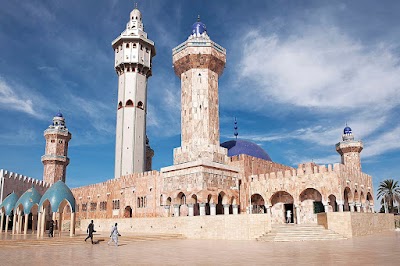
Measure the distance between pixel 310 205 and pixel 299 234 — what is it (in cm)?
890

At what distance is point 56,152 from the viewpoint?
164ft

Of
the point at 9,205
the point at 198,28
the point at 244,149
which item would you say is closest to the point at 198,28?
the point at 198,28

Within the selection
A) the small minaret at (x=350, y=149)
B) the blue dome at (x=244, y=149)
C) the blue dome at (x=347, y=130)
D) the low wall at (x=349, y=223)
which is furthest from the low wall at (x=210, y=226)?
the blue dome at (x=347, y=130)

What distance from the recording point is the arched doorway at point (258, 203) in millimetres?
31109

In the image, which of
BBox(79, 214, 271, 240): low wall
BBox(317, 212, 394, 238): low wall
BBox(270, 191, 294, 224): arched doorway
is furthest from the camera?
BBox(270, 191, 294, 224): arched doorway

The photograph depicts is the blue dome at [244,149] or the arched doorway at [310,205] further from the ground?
the blue dome at [244,149]

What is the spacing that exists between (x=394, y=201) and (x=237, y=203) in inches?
1317

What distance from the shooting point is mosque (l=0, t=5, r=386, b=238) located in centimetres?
2588

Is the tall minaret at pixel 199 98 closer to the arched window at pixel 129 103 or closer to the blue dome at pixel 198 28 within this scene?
the blue dome at pixel 198 28

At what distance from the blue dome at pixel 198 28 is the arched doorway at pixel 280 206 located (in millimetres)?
16611

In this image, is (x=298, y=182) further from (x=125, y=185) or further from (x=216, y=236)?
(x=125, y=185)

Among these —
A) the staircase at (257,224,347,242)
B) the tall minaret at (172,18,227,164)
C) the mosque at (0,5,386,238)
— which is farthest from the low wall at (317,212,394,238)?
the tall minaret at (172,18,227,164)

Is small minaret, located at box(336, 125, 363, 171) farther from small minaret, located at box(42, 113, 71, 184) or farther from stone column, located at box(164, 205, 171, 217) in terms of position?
small minaret, located at box(42, 113, 71, 184)

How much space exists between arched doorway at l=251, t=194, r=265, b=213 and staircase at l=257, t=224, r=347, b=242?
964 centimetres
